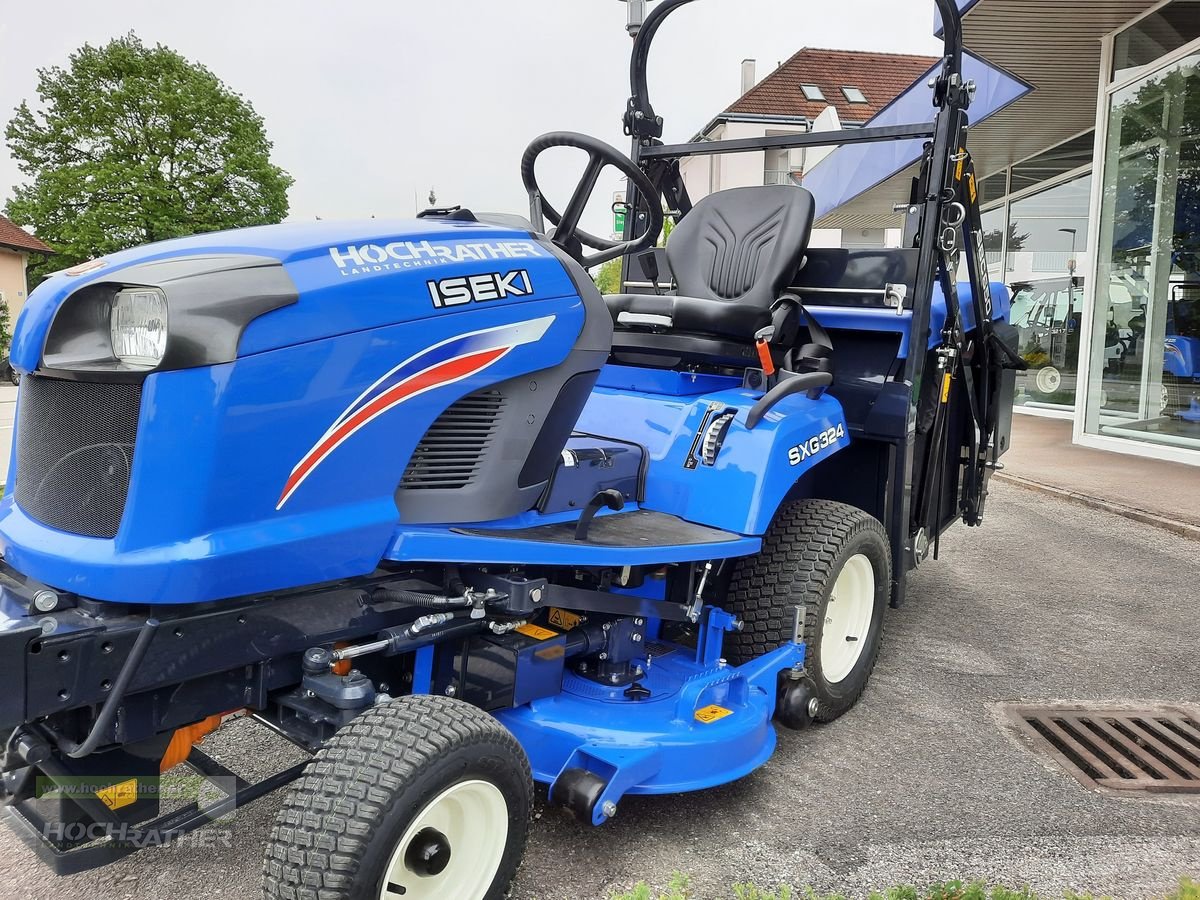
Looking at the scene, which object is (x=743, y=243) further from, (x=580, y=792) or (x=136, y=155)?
(x=136, y=155)

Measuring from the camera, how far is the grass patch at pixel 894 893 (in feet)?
6.30

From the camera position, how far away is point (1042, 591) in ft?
16.3

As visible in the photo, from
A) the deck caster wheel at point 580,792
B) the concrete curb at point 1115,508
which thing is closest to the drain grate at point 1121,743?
the deck caster wheel at point 580,792

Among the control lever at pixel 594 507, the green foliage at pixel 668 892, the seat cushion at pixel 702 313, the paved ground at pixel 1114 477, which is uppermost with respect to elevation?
the seat cushion at pixel 702 313

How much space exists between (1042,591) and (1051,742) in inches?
77.5

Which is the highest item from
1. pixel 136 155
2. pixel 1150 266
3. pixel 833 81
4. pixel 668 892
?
pixel 833 81

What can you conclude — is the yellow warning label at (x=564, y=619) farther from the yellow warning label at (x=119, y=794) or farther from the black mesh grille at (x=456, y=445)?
the yellow warning label at (x=119, y=794)

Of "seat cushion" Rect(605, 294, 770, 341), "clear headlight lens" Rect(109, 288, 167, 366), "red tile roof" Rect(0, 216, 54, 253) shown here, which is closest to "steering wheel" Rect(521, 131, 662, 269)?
"seat cushion" Rect(605, 294, 770, 341)

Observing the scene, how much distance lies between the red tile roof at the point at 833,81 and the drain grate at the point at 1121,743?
85.7 feet

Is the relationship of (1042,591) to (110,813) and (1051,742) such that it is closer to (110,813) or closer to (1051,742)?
(1051,742)

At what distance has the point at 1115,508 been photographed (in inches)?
265

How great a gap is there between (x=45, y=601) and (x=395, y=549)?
0.65 m

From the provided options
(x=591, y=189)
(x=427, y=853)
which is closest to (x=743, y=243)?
(x=591, y=189)

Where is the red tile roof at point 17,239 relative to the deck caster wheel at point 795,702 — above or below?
above
